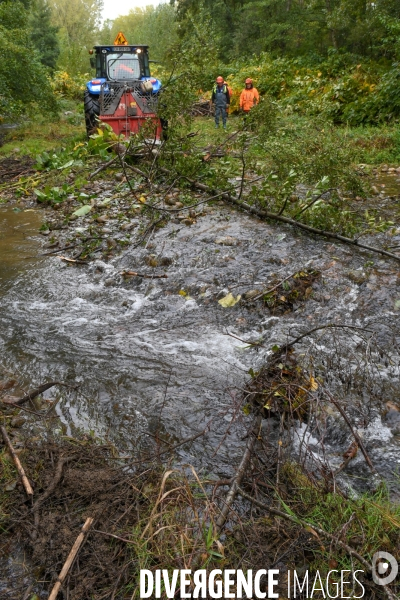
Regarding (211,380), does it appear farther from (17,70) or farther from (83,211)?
(17,70)

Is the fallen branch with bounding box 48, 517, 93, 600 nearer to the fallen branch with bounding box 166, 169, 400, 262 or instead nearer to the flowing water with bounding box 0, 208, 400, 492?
the flowing water with bounding box 0, 208, 400, 492

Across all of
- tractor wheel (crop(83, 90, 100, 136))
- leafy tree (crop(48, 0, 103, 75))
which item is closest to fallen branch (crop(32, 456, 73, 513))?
tractor wheel (crop(83, 90, 100, 136))

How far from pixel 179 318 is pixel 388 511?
2.57 m

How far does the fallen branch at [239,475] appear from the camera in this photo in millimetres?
2250

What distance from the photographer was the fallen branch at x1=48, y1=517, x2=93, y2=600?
1.91 meters

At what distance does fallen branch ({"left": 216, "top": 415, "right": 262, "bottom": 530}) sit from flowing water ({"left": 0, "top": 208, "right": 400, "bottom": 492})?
0.11 metres

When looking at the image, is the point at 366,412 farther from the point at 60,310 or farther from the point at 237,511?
the point at 60,310

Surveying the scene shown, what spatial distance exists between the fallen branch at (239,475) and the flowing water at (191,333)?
114mm

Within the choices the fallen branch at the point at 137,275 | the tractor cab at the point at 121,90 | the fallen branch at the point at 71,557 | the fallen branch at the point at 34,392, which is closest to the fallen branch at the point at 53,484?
the fallen branch at the point at 71,557

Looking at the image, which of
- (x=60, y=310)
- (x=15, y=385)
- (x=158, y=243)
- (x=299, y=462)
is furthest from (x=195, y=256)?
(x=299, y=462)

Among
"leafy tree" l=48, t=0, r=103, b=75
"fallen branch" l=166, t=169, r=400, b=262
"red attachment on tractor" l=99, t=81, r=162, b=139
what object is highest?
"leafy tree" l=48, t=0, r=103, b=75

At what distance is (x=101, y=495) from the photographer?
237 cm

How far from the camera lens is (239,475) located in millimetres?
2480

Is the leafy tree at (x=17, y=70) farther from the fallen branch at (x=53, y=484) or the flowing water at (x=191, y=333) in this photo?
the fallen branch at (x=53, y=484)
